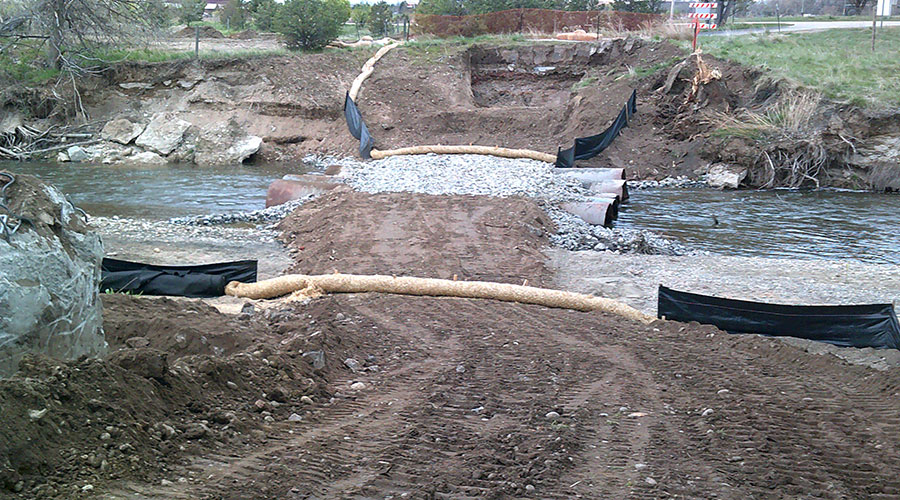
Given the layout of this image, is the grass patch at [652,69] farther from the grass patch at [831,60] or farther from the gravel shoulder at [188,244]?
the gravel shoulder at [188,244]

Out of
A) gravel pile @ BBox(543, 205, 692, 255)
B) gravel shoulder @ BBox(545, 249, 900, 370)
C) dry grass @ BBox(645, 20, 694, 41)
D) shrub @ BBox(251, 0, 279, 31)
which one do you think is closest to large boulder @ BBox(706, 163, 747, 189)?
gravel pile @ BBox(543, 205, 692, 255)

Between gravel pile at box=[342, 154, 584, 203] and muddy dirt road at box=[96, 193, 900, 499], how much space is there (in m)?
7.55

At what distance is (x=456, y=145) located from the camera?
22875 mm

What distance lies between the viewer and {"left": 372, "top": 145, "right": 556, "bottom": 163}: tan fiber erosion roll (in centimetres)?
2077

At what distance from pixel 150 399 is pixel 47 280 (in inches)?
39.1

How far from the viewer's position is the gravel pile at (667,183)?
66.2ft

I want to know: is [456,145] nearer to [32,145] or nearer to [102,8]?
[102,8]

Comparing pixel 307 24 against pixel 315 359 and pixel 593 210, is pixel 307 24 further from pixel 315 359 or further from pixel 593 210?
pixel 315 359

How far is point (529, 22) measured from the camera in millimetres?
34469

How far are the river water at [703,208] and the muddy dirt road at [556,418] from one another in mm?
7090

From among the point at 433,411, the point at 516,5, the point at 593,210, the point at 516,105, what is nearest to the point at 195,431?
the point at 433,411

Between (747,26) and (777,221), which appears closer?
(777,221)

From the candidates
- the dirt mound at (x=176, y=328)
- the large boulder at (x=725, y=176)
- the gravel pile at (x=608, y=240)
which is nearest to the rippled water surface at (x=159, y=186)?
the gravel pile at (x=608, y=240)

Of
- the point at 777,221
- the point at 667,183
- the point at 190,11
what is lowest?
the point at 777,221
